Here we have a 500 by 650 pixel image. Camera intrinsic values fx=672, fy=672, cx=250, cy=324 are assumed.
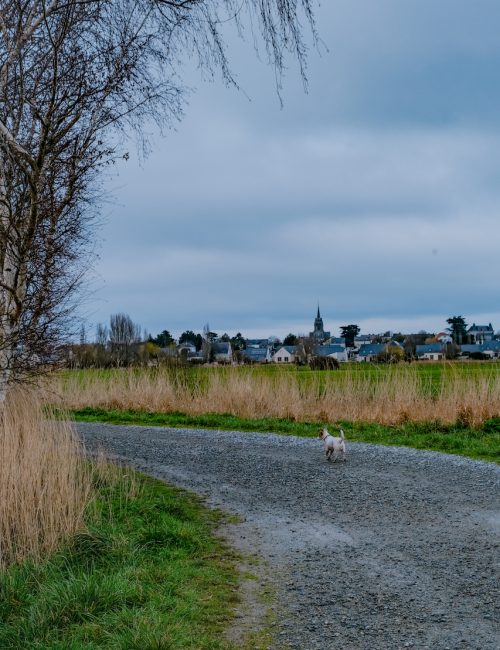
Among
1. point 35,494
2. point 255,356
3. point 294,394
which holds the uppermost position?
point 255,356

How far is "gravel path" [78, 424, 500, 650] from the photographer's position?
13.1ft

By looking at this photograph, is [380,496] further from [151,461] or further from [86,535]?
[151,461]

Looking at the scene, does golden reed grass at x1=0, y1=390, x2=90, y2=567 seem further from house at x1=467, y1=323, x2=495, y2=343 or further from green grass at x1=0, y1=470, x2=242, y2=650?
house at x1=467, y1=323, x2=495, y2=343

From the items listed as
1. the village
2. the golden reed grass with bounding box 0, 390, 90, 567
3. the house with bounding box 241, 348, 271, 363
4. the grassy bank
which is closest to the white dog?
the grassy bank

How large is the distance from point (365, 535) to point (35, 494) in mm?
2929

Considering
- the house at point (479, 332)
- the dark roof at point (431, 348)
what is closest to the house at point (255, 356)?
the dark roof at point (431, 348)

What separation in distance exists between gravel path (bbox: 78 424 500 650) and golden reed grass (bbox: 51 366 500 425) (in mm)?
2634

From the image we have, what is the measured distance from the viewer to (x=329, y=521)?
6.51m

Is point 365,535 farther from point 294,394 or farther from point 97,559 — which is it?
point 294,394

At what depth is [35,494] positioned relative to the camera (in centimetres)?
587

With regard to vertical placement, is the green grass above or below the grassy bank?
below

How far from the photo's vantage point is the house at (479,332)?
340ft

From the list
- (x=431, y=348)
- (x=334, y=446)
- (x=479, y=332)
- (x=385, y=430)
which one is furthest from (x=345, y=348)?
(x=334, y=446)

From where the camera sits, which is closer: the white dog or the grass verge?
the white dog
